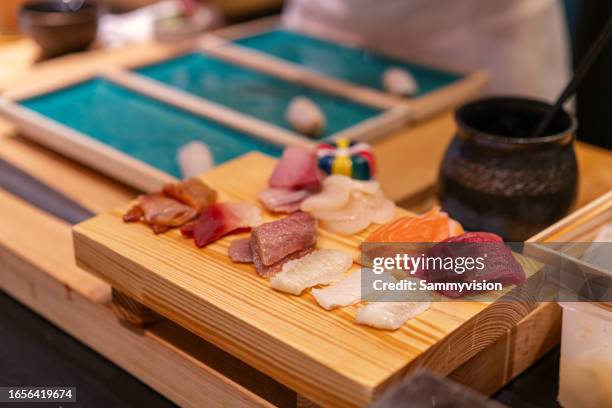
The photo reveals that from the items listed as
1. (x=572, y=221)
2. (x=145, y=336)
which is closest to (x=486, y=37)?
(x=572, y=221)

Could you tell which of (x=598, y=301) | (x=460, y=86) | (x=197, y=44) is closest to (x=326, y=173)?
(x=598, y=301)

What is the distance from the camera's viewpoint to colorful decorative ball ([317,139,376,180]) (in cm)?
149

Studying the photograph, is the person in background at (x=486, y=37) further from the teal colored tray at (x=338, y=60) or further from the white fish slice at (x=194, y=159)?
the white fish slice at (x=194, y=159)

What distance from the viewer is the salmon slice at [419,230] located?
1.20m

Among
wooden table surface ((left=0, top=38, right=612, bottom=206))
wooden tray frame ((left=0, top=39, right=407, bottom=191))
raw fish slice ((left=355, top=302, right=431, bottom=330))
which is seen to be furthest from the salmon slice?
wooden tray frame ((left=0, top=39, right=407, bottom=191))

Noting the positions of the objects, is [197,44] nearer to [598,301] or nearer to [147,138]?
[147,138]

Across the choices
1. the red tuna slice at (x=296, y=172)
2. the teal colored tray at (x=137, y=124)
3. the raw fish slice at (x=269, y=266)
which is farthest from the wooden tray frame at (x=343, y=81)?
the raw fish slice at (x=269, y=266)

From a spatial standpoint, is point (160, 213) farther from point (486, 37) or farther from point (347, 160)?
point (486, 37)

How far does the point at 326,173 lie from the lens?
1.50m

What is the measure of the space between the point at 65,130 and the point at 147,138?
0.67 feet

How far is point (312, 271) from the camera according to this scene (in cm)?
115

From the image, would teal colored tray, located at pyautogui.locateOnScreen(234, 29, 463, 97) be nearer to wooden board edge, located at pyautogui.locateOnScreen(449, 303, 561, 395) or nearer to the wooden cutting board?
wooden board edge, located at pyautogui.locateOnScreen(449, 303, 561, 395)

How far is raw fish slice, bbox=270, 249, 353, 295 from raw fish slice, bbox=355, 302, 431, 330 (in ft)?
0.31

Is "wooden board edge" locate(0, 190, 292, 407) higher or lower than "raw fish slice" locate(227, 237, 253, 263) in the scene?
lower
